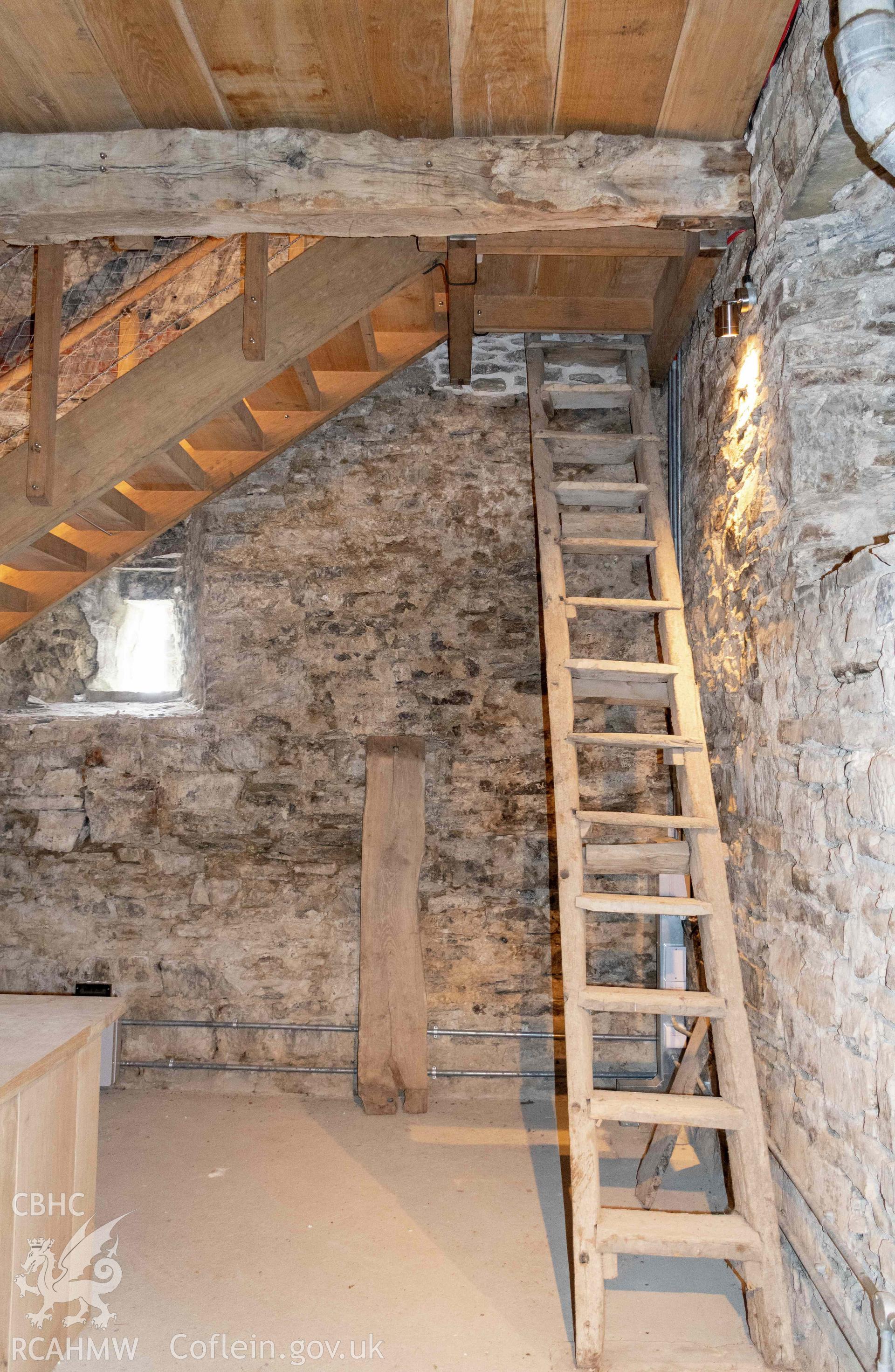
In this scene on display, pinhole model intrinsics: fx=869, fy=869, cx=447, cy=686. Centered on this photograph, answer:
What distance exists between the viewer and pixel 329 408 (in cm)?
414

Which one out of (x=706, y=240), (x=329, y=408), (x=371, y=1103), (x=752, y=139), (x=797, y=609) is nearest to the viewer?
(x=797, y=609)

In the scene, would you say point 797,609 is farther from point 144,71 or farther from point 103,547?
point 103,547

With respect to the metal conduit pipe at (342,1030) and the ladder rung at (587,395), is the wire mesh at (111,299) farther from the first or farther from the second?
the metal conduit pipe at (342,1030)

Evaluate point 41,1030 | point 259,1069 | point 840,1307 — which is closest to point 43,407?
point 41,1030

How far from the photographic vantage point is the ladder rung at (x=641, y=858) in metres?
3.11

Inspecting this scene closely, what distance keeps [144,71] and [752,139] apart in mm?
1878

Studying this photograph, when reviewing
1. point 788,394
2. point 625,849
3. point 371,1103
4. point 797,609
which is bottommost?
point 371,1103

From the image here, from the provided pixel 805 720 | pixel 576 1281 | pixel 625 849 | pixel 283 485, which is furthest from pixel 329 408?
pixel 576 1281

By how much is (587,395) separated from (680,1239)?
328 cm

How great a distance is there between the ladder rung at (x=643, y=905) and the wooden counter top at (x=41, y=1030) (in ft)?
4.72

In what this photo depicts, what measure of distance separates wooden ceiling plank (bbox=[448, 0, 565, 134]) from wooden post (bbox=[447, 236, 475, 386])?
41 cm

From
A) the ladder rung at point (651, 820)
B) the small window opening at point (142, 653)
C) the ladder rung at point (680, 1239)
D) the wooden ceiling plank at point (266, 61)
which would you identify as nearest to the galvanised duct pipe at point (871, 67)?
the wooden ceiling plank at point (266, 61)

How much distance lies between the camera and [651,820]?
295cm

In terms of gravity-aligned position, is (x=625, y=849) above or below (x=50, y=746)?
below
